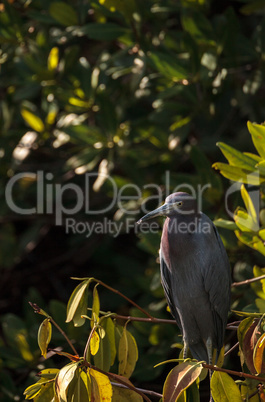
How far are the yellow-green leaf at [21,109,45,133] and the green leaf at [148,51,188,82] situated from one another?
3.89 feet

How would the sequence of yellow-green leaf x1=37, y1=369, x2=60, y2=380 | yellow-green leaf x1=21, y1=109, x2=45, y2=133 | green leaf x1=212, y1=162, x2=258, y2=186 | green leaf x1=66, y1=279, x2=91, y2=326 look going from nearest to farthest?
yellow-green leaf x1=37, y1=369, x2=60, y2=380 < green leaf x1=66, y1=279, x2=91, y2=326 < green leaf x1=212, y1=162, x2=258, y2=186 < yellow-green leaf x1=21, y1=109, x2=45, y2=133

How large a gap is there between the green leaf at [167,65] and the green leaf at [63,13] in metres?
0.68

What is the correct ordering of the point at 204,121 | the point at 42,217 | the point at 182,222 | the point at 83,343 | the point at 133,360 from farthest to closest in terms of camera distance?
the point at 42,217, the point at 204,121, the point at 83,343, the point at 182,222, the point at 133,360

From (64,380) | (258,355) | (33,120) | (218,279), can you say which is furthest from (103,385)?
(33,120)

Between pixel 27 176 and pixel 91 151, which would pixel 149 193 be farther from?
pixel 27 176

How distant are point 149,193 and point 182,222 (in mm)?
1078

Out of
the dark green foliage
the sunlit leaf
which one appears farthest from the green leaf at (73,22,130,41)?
the sunlit leaf

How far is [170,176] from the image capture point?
3539mm

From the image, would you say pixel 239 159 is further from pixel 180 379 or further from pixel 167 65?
pixel 180 379

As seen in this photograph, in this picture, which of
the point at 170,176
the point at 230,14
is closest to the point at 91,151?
the point at 170,176

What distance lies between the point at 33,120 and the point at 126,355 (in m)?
2.50

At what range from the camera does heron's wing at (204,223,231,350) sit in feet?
9.21

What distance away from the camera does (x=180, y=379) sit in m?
1.86

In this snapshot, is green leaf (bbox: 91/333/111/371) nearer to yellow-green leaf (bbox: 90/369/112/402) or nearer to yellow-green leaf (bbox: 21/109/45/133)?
yellow-green leaf (bbox: 90/369/112/402)
